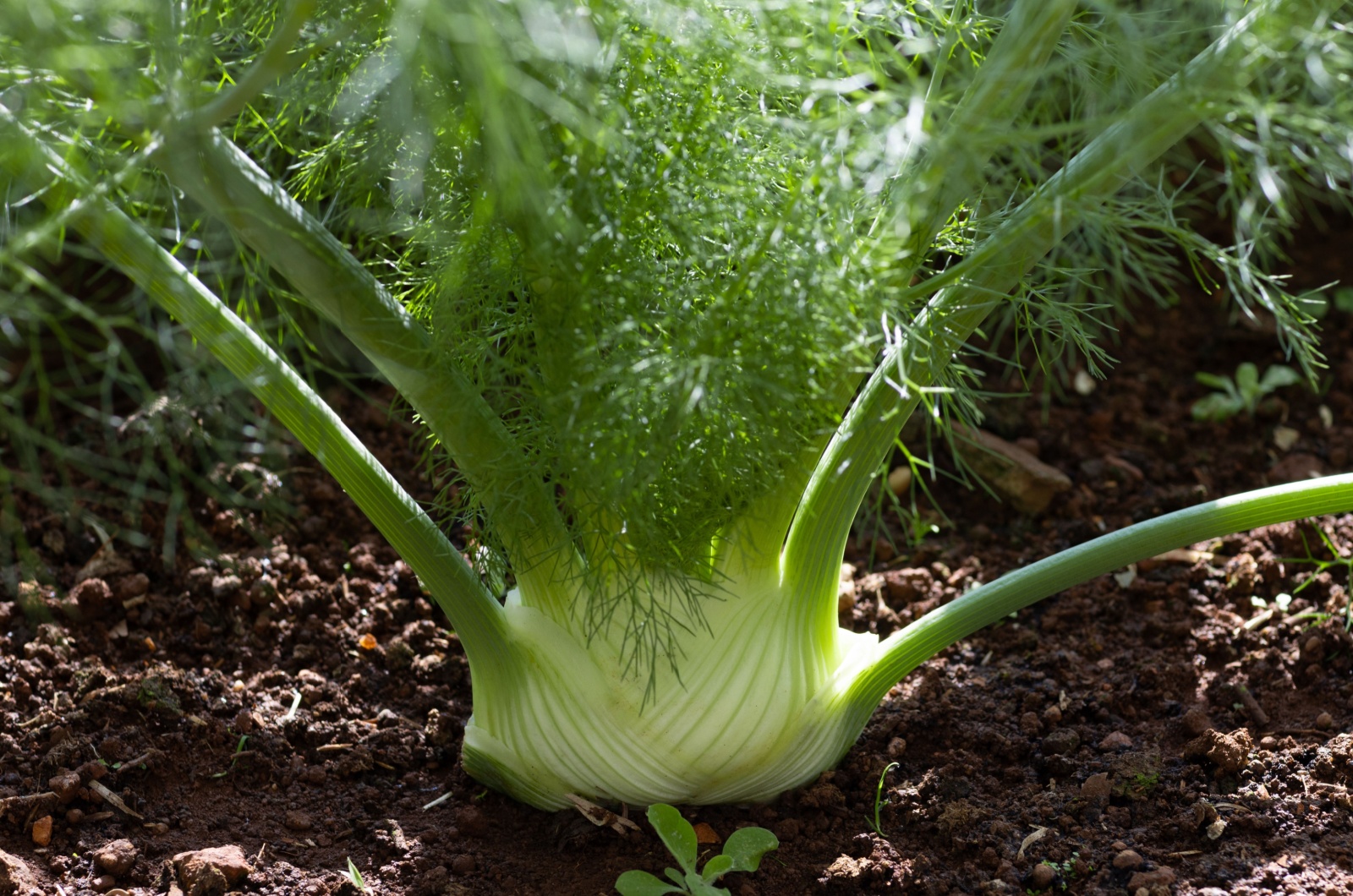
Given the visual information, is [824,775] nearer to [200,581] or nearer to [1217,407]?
[200,581]

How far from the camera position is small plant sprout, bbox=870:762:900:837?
135cm

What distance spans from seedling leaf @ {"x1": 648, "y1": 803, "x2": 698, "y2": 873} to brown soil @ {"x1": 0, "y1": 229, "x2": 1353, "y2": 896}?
0.28 feet

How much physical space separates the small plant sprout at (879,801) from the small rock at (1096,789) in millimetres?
214

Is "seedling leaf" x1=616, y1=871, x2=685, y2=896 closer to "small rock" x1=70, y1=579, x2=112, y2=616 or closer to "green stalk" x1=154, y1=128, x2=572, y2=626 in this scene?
"green stalk" x1=154, y1=128, x2=572, y2=626

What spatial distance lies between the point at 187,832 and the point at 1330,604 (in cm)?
150

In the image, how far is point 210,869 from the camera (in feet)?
4.08

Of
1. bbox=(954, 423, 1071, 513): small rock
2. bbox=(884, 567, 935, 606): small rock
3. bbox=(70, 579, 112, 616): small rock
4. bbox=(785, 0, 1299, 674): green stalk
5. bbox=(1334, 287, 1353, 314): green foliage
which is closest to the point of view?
bbox=(785, 0, 1299, 674): green stalk

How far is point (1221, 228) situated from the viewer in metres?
2.56

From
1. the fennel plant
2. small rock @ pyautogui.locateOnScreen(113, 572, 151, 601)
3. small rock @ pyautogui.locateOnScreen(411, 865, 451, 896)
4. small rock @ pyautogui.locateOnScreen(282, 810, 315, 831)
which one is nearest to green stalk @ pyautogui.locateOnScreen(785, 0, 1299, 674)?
the fennel plant

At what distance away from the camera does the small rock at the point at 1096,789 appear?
1352 millimetres

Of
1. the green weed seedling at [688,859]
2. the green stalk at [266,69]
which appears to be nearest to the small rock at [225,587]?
the green weed seedling at [688,859]

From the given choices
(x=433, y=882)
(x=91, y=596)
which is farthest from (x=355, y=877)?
(x=91, y=596)

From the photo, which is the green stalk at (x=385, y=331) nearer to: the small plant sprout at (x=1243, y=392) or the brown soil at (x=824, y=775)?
the brown soil at (x=824, y=775)

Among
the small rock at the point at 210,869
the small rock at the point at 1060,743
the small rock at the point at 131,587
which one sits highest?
Answer: the small rock at the point at 131,587
